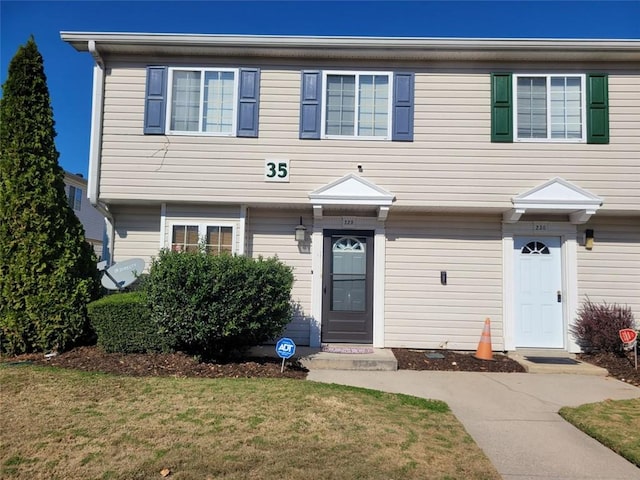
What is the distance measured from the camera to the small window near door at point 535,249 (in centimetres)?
751

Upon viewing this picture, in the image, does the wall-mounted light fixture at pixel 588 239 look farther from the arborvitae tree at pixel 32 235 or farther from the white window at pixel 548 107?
the arborvitae tree at pixel 32 235

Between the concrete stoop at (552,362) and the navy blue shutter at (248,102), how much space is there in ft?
19.0

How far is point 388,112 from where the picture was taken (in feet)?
23.8

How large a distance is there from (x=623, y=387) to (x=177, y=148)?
7.65 meters

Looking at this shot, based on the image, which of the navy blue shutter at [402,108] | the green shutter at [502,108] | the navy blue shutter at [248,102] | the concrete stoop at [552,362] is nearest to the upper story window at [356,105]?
the navy blue shutter at [402,108]

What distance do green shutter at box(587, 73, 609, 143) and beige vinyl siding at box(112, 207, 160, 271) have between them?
302 inches

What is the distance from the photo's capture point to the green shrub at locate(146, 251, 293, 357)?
18.5ft

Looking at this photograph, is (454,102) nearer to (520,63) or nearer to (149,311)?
(520,63)

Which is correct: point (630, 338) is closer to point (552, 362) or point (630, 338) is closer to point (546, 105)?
point (552, 362)

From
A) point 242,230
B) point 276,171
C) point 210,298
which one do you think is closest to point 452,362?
point 210,298

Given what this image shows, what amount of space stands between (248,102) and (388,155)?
2.59 m

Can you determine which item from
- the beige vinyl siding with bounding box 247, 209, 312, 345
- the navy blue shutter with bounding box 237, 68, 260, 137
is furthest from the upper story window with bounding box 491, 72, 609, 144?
the navy blue shutter with bounding box 237, 68, 260, 137

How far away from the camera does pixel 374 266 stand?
7477 millimetres

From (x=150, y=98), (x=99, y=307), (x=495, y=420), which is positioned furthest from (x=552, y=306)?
(x=150, y=98)
